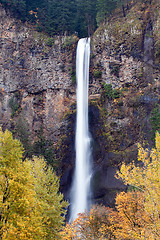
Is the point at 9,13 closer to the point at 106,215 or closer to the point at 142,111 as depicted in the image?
the point at 142,111

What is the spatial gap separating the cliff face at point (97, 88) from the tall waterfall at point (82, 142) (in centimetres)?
102

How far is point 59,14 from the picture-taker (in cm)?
3941

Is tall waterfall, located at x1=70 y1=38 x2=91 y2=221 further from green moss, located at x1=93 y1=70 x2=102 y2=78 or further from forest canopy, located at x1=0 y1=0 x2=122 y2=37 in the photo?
forest canopy, located at x1=0 y1=0 x2=122 y2=37

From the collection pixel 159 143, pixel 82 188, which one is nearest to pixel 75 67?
pixel 82 188

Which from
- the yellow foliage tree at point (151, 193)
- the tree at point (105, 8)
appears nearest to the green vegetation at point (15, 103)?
the tree at point (105, 8)

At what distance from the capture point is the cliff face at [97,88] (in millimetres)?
29062

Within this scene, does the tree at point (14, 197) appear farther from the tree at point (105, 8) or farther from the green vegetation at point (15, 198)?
the tree at point (105, 8)

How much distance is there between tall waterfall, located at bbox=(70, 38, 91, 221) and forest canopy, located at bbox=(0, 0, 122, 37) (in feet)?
19.1

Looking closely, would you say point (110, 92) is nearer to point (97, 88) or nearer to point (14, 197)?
point (97, 88)

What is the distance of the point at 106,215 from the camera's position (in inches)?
717

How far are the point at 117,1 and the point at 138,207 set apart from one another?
33012 mm

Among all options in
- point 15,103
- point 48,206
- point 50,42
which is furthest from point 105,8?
point 48,206

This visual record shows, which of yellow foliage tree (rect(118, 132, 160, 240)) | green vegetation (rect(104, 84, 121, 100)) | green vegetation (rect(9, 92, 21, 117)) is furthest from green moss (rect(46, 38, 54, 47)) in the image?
yellow foliage tree (rect(118, 132, 160, 240))

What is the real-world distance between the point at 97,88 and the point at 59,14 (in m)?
17.6
